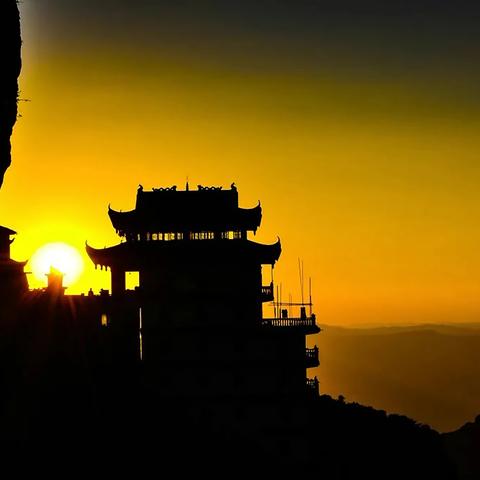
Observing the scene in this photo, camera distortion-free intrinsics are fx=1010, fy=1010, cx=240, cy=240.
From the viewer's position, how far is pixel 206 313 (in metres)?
83.1

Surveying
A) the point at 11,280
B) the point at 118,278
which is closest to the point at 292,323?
the point at 118,278

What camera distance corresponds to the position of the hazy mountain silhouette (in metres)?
29.6

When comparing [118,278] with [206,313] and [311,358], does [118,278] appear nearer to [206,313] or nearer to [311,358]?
[206,313]

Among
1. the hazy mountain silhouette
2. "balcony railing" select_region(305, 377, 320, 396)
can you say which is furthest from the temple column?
the hazy mountain silhouette

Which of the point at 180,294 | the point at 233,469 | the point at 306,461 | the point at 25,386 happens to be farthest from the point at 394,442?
the point at 25,386

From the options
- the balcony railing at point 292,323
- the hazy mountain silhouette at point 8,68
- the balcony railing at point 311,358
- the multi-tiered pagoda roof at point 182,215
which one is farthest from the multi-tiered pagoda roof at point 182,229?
the hazy mountain silhouette at point 8,68

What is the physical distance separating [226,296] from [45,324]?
20.4 meters

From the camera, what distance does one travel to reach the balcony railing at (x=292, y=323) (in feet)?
269

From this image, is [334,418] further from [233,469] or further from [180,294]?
[233,469]

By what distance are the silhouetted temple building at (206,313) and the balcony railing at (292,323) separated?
82 mm

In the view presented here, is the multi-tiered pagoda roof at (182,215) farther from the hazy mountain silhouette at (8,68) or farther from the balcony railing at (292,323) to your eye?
the hazy mountain silhouette at (8,68)

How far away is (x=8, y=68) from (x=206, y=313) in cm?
5422

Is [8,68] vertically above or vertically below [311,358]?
above

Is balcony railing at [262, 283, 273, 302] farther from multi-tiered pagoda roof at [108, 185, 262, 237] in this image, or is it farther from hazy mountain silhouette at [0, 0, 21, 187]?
hazy mountain silhouette at [0, 0, 21, 187]
